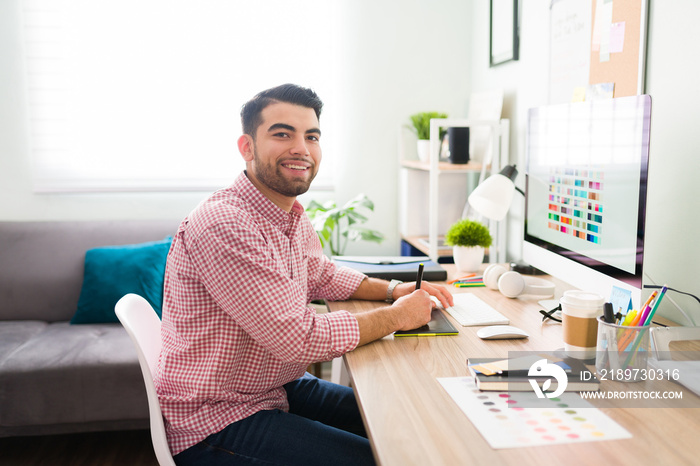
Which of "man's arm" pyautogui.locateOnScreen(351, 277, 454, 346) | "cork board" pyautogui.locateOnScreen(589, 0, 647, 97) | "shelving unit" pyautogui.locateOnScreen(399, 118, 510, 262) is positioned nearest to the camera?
"man's arm" pyautogui.locateOnScreen(351, 277, 454, 346)

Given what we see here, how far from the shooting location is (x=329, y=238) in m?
2.87

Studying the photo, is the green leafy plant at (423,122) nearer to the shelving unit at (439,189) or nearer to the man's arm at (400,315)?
the shelving unit at (439,189)

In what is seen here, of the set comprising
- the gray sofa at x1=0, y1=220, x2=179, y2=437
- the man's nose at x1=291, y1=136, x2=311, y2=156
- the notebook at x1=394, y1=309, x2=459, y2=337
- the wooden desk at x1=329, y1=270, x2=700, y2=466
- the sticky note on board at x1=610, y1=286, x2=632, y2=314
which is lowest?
the gray sofa at x1=0, y1=220, x2=179, y2=437

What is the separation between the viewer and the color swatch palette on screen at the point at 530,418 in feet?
2.81

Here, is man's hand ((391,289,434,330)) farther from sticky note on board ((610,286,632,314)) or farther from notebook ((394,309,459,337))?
sticky note on board ((610,286,632,314))

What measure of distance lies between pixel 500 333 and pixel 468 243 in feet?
2.36

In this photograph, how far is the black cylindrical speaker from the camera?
7.96ft

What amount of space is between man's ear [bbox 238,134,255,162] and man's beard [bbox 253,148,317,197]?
19 mm

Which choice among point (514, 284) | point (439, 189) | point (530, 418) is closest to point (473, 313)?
point (514, 284)

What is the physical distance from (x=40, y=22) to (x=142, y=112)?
2.03 feet

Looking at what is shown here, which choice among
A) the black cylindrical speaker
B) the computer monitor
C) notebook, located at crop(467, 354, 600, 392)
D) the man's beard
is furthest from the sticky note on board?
the black cylindrical speaker

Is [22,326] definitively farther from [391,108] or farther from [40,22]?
[391,108]

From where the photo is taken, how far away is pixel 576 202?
144cm

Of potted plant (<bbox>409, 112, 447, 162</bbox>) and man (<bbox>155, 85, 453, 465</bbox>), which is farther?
potted plant (<bbox>409, 112, 447, 162</bbox>)
